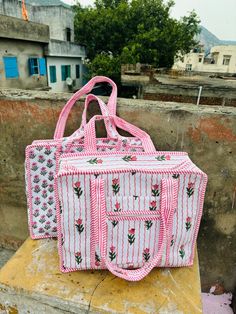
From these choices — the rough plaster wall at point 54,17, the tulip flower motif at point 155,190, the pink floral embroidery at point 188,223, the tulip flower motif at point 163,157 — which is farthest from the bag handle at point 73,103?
the rough plaster wall at point 54,17

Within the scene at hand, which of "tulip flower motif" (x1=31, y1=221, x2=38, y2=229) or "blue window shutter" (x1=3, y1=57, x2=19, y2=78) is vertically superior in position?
"blue window shutter" (x1=3, y1=57, x2=19, y2=78)

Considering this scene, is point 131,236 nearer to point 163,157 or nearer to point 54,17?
point 163,157

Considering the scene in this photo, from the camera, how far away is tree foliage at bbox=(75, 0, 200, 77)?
12672 mm

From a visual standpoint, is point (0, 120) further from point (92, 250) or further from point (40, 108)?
point (92, 250)

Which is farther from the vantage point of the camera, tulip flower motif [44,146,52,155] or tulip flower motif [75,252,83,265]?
tulip flower motif [44,146,52,155]

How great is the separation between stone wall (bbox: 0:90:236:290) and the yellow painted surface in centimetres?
45

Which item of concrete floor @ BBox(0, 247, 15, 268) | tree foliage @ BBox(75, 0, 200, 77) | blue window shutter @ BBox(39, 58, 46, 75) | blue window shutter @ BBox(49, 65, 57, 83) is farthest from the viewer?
tree foliage @ BBox(75, 0, 200, 77)

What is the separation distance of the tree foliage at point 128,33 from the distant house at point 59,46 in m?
0.65

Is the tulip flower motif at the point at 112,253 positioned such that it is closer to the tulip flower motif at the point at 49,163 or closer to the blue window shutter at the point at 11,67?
the tulip flower motif at the point at 49,163

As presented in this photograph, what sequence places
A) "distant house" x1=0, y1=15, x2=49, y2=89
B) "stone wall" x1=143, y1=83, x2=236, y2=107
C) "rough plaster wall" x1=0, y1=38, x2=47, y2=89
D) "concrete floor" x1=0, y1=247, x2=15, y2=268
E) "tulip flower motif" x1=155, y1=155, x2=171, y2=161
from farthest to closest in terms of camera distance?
"rough plaster wall" x1=0, y1=38, x2=47, y2=89 → "distant house" x1=0, y1=15, x2=49, y2=89 → "stone wall" x1=143, y1=83, x2=236, y2=107 → "concrete floor" x1=0, y1=247, x2=15, y2=268 → "tulip flower motif" x1=155, y1=155, x2=171, y2=161

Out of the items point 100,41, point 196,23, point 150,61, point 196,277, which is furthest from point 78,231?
A: point 196,23

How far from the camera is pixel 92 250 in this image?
98 cm

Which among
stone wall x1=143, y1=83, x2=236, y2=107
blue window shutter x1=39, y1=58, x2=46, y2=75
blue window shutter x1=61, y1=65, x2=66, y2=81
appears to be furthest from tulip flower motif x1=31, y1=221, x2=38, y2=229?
blue window shutter x1=61, y1=65, x2=66, y2=81

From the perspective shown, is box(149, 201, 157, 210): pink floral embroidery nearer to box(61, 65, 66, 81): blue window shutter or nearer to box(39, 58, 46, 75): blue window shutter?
box(39, 58, 46, 75): blue window shutter
